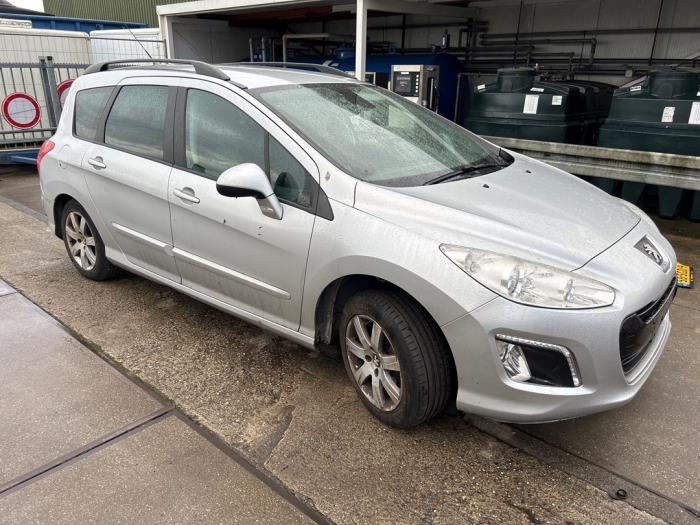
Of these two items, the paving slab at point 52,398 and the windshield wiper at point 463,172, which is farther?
the windshield wiper at point 463,172

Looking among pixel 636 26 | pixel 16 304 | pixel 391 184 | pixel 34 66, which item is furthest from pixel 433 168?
pixel 34 66

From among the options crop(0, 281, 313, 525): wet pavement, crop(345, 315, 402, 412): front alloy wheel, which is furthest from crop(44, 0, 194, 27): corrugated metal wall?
crop(345, 315, 402, 412): front alloy wheel

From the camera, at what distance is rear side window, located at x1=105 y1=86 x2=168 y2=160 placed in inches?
133

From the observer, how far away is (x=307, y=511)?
2.16 meters

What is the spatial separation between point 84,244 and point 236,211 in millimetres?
2047

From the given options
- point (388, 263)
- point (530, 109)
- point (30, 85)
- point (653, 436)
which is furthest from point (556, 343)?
point (30, 85)

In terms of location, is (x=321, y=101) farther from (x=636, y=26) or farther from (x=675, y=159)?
(x=636, y=26)

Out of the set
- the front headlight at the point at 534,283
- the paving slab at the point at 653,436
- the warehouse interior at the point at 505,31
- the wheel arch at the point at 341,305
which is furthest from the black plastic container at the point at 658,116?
the wheel arch at the point at 341,305

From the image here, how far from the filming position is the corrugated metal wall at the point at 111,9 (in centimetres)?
1784

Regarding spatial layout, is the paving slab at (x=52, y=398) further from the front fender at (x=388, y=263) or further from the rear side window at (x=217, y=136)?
the rear side window at (x=217, y=136)

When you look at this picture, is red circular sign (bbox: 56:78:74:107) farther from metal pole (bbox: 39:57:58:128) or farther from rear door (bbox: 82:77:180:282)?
rear door (bbox: 82:77:180:282)

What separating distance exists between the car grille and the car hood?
30 centimetres

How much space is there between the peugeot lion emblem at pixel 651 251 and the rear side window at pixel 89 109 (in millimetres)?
3483

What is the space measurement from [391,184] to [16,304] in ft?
10.1
